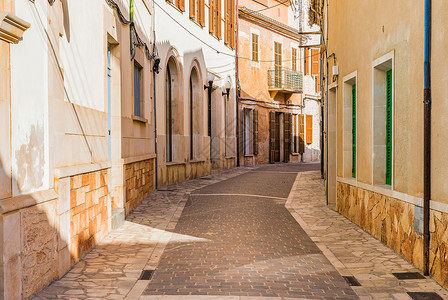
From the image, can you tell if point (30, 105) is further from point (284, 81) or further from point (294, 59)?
point (294, 59)

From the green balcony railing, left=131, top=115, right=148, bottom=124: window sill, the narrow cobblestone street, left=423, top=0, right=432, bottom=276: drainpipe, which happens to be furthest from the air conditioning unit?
the green balcony railing

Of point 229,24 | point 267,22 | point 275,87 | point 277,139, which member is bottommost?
point 277,139

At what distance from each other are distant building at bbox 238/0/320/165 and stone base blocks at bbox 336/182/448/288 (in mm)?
18326

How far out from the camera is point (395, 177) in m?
7.17

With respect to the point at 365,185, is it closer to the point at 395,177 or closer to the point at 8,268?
the point at 395,177

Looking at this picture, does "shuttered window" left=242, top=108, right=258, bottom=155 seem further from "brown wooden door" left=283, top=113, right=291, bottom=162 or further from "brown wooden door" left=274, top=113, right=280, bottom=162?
"brown wooden door" left=283, top=113, right=291, bottom=162

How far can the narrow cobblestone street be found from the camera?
5.32m

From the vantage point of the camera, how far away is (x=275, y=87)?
3116 centimetres

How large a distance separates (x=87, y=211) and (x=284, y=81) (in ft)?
84.7

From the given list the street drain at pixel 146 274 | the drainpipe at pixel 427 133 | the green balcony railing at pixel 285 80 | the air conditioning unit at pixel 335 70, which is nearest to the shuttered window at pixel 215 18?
the green balcony railing at pixel 285 80

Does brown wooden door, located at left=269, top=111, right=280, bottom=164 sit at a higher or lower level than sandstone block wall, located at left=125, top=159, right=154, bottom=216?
higher

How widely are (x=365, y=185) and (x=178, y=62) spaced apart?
410 inches

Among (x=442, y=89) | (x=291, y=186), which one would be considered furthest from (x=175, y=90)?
(x=442, y=89)

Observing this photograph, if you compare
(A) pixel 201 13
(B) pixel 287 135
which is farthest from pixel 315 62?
(A) pixel 201 13
